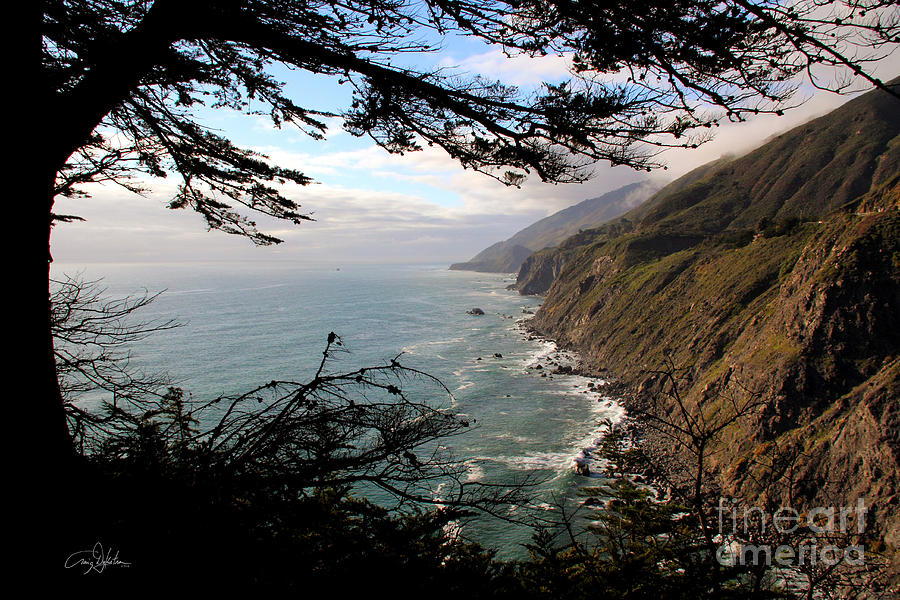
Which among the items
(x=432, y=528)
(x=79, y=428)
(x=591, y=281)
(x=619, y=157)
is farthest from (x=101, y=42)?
(x=591, y=281)
